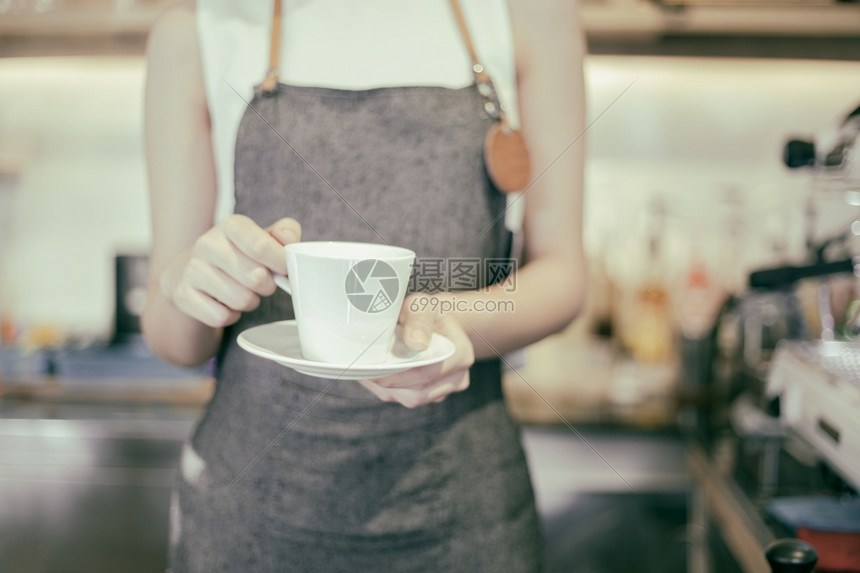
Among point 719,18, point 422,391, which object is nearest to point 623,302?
point 719,18

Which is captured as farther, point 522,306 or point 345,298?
point 522,306

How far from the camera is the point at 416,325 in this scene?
374 millimetres

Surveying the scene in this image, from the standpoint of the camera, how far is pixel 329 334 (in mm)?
377

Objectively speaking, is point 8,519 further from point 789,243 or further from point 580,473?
point 789,243

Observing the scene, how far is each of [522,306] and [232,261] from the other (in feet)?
0.68

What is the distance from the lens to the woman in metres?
0.48

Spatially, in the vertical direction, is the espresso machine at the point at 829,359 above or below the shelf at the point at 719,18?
below

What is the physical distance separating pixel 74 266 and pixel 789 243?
1271 mm

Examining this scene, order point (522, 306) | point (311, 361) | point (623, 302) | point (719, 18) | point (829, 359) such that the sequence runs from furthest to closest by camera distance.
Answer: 1. point (623, 302)
2. point (719, 18)
3. point (829, 359)
4. point (522, 306)
5. point (311, 361)

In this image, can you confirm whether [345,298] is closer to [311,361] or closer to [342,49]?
[311,361]

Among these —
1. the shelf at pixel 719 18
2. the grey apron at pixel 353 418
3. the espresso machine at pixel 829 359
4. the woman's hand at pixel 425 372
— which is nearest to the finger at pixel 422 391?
the woman's hand at pixel 425 372

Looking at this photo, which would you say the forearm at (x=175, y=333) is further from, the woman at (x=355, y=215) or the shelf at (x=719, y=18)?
the shelf at (x=719, y=18)

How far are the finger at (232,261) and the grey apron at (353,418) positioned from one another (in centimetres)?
13

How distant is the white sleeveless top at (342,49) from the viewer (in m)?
0.49
